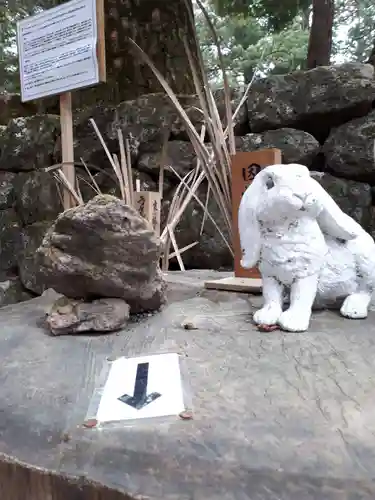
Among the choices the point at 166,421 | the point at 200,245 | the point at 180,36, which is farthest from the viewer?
the point at 180,36

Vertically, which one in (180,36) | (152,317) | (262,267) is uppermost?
(180,36)

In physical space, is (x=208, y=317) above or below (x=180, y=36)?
below

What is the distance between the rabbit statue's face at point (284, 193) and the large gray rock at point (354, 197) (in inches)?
39.6

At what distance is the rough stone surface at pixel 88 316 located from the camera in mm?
861

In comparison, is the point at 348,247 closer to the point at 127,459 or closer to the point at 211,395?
the point at 211,395

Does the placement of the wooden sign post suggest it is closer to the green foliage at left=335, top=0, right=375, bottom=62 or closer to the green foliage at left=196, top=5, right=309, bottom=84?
the green foliage at left=196, top=5, right=309, bottom=84

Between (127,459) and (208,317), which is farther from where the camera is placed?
(208,317)

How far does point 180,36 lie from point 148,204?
116 cm

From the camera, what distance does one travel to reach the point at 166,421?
1.65 ft

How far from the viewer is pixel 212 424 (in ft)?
1.62

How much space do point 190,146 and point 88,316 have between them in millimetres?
1261

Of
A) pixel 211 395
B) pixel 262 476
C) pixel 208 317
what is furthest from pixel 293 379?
pixel 208 317

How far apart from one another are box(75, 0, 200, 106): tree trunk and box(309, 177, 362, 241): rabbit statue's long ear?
4.88 ft

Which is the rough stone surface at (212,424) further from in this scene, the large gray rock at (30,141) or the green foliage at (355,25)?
the green foliage at (355,25)
